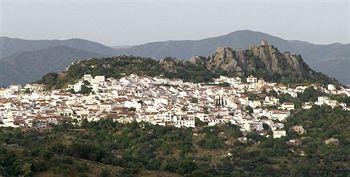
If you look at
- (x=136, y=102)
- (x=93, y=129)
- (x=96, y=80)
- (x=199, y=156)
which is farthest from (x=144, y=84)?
(x=199, y=156)

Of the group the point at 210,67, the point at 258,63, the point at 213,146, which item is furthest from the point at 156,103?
the point at 258,63

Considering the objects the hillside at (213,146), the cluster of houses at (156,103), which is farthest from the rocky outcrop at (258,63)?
the hillside at (213,146)

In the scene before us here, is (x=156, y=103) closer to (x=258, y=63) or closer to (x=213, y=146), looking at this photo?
(x=213, y=146)

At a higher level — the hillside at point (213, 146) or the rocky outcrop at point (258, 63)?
the rocky outcrop at point (258, 63)

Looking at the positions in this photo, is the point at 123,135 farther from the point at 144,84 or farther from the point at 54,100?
the point at 144,84

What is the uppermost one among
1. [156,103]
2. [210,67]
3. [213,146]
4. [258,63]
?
[258,63]

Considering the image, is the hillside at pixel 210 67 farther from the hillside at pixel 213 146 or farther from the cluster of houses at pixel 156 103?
the hillside at pixel 213 146
